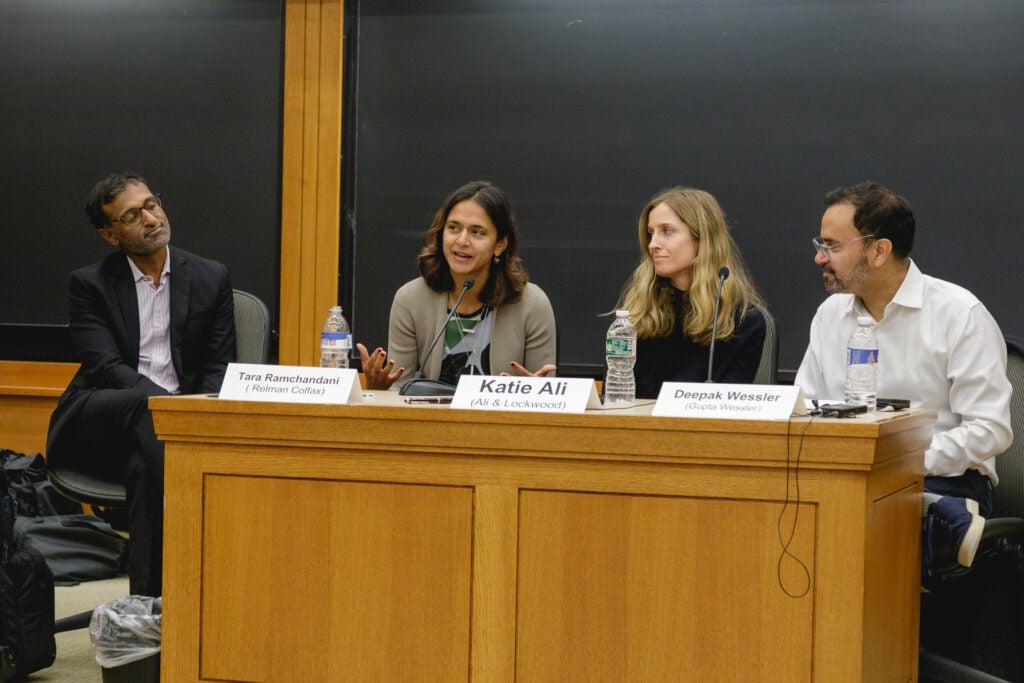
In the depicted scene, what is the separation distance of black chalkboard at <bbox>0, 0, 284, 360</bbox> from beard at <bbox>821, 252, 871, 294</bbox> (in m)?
2.32

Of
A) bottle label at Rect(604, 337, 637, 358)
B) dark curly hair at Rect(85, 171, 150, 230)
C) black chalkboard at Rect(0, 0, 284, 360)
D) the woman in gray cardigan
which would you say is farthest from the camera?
black chalkboard at Rect(0, 0, 284, 360)

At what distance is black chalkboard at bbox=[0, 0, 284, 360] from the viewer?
4270mm

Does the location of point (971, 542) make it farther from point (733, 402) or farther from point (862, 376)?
point (733, 402)

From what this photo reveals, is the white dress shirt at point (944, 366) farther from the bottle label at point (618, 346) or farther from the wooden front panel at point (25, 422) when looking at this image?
the wooden front panel at point (25, 422)

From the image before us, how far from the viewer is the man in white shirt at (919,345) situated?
2.40 m

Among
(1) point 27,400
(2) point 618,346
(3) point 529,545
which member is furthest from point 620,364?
(1) point 27,400

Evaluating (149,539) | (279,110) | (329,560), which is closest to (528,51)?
(279,110)

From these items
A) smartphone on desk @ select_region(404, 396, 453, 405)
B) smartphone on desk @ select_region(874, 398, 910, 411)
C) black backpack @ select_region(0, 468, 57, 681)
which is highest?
smartphone on desk @ select_region(874, 398, 910, 411)

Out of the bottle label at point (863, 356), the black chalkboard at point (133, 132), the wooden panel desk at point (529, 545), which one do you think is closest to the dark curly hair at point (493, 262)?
the wooden panel desk at point (529, 545)

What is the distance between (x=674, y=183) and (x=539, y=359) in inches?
49.1

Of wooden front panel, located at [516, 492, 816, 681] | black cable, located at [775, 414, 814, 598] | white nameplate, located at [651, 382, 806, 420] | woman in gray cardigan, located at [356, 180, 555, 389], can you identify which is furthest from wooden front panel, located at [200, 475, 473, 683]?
woman in gray cardigan, located at [356, 180, 555, 389]

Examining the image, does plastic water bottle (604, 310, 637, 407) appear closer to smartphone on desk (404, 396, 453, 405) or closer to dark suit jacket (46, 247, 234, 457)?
smartphone on desk (404, 396, 453, 405)

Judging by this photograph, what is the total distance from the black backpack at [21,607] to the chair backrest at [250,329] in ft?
2.68

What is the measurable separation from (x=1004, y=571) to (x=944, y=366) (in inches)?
18.8
